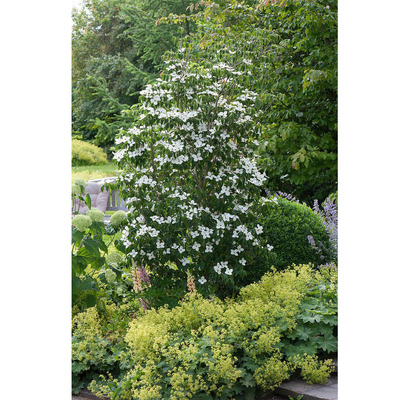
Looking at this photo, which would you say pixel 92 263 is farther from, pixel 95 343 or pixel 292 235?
pixel 292 235

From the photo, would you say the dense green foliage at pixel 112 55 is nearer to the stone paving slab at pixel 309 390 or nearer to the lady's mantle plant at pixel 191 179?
the lady's mantle plant at pixel 191 179

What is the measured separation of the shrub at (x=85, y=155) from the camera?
447 inches

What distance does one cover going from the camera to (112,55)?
48.9 feet

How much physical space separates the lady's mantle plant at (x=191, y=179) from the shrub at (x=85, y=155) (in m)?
8.80

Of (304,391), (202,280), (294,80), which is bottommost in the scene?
(304,391)

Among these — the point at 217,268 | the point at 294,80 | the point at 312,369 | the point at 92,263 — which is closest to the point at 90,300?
the point at 92,263

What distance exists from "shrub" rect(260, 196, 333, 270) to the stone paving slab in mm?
1126

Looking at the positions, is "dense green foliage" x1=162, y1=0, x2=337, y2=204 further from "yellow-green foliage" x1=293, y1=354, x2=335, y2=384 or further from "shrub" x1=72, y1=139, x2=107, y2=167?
"shrub" x1=72, y1=139, x2=107, y2=167

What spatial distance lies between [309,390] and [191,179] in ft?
4.51

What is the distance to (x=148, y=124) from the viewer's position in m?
2.75

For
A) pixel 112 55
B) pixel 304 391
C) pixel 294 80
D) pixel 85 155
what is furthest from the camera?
pixel 112 55

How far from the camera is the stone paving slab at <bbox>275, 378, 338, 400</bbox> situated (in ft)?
6.64

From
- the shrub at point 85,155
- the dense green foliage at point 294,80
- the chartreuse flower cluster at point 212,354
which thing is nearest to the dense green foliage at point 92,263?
the chartreuse flower cluster at point 212,354
